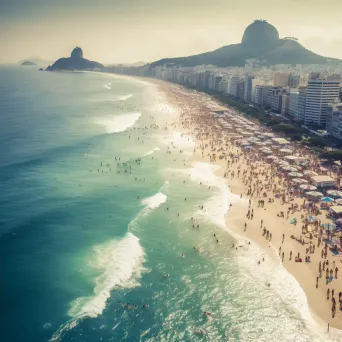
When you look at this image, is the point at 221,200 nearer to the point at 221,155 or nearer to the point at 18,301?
A: the point at 221,155

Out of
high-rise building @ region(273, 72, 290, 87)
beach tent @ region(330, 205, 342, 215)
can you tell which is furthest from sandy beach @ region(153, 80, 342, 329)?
high-rise building @ region(273, 72, 290, 87)

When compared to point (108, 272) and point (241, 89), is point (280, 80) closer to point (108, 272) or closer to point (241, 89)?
point (241, 89)

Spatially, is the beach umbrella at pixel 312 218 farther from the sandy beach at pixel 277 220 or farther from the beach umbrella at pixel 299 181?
the beach umbrella at pixel 299 181

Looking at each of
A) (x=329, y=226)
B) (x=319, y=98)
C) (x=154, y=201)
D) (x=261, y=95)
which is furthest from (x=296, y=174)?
(x=261, y=95)

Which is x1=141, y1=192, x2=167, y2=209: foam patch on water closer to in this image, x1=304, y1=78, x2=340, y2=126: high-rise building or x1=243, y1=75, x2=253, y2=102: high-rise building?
x1=304, y1=78, x2=340, y2=126: high-rise building

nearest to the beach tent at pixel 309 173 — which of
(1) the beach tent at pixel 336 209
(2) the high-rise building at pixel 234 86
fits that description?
(1) the beach tent at pixel 336 209
